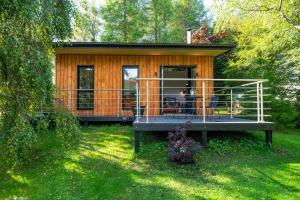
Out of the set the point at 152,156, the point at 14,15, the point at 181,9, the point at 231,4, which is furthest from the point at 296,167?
the point at 181,9

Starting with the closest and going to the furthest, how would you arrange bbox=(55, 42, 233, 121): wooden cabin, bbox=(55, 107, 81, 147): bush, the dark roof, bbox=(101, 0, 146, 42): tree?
1. bbox=(55, 107, 81, 147): bush
2. the dark roof
3. bbox=(55, 42, 233, 121): wooden cabin
4. bbox=(101, 0, 146, 42): tree

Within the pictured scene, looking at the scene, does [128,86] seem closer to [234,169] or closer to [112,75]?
[112,75]

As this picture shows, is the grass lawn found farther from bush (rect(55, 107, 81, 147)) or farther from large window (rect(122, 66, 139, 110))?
large window (rect(122, 66, 139, 110))

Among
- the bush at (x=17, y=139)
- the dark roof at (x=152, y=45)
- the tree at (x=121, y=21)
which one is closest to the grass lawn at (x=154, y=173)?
the bush at (x=17, y=139)

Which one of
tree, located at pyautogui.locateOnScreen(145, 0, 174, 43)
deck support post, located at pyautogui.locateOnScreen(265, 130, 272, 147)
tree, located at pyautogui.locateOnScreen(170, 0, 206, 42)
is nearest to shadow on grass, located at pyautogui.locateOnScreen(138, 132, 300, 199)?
deck support post, located at pyautogui.locateOnScreen(265, 130, 272, 147)

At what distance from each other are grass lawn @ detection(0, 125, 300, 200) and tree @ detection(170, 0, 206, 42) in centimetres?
1867

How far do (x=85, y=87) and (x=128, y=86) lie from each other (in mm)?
1563

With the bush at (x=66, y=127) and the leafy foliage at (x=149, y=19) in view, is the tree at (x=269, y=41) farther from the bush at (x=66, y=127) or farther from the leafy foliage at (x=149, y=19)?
the leafy foliage at (x=149, y=19)

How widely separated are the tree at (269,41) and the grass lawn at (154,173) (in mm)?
3583

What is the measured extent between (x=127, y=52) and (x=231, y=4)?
3.75 meters

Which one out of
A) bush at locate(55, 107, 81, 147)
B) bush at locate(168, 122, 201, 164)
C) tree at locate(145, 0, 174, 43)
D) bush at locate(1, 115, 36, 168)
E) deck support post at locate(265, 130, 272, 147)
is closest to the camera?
bush at locate(1, 115, 36, 168)

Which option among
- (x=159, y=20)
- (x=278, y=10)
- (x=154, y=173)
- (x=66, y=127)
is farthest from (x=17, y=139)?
(x=159, y=20)

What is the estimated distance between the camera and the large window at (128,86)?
1066 cm

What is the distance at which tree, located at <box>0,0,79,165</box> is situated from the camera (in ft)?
15.3
